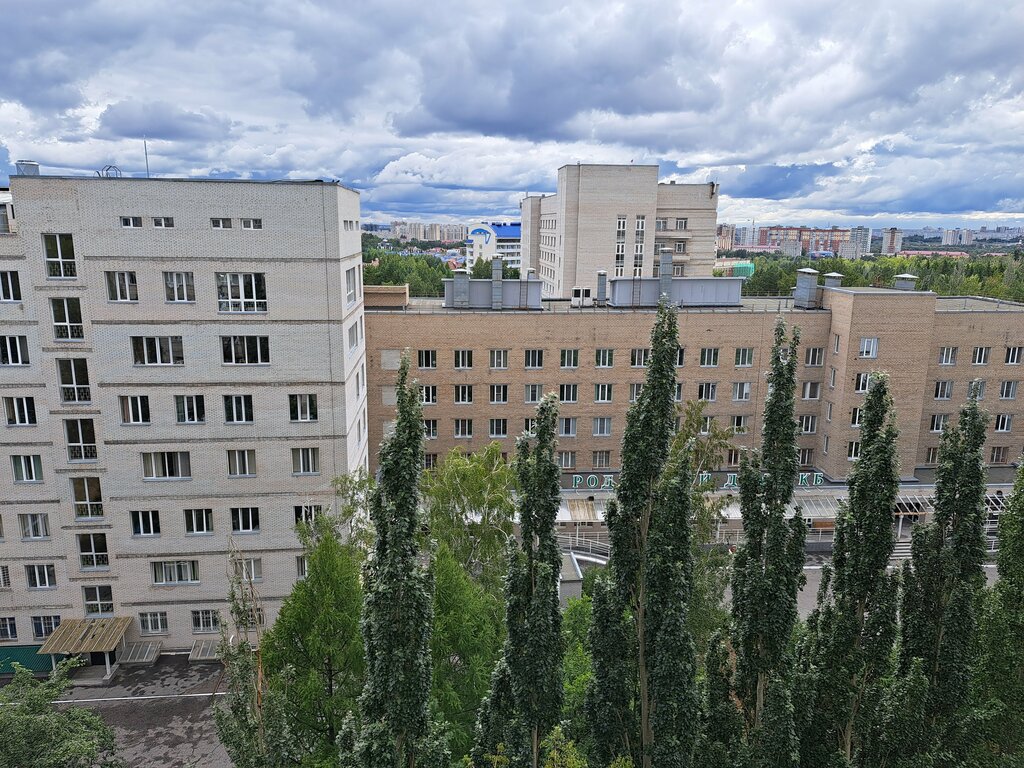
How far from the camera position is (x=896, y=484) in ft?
47.9

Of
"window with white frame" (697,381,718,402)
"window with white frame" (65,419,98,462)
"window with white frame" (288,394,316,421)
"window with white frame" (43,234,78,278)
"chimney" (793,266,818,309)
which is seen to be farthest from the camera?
"chimney" (793,266,818,309)

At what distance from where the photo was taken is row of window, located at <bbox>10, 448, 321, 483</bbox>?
1160 inches

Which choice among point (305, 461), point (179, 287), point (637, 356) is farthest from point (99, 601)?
point (637, 356)

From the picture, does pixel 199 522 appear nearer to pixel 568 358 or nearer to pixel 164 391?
pixel 164 391

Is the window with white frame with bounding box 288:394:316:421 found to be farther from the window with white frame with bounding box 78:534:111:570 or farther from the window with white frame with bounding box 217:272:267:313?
the window with white frame with bounding box 78:534:111:570

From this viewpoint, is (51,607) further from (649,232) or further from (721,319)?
(649,232)

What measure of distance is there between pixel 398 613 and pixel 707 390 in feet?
119

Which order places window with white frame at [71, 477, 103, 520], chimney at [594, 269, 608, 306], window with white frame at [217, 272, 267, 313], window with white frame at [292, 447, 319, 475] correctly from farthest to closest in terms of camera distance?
chimney at [594, 269, 608, 306], window with white frame at [292, 447, 319, 475], window with white frame at [71, 477, 103, 520], window with white frame at [217, 272, 267, 313]

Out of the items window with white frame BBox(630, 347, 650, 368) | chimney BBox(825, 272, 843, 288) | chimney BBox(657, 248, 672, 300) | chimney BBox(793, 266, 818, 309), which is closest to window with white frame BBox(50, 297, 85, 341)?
window with white frame BBox(630, 347, 650, 368)

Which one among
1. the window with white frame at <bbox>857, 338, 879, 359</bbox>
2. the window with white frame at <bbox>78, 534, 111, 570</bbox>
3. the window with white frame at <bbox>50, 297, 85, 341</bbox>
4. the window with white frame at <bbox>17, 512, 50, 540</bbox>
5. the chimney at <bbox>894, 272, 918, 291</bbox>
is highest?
the chimney at <bbox>894, 272, 918, 291</bbox>

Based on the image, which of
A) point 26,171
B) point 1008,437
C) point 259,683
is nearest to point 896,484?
point 259,683

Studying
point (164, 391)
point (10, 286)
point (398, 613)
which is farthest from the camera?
point (164, 391)

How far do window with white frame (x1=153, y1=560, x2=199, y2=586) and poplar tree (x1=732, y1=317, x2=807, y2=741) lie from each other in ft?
82.3

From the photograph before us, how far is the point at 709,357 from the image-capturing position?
44.4 metres
